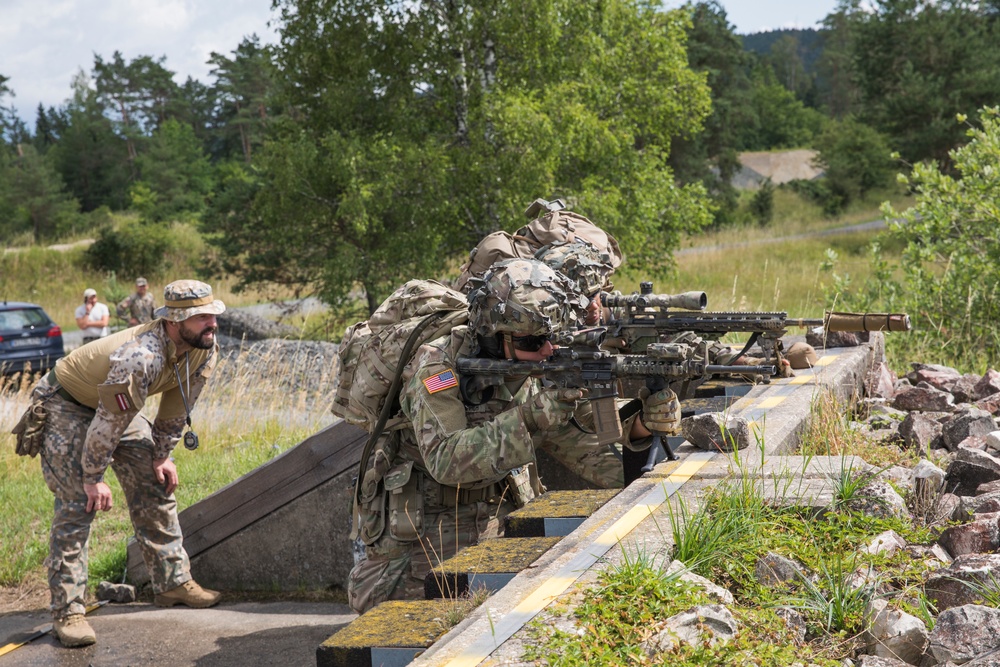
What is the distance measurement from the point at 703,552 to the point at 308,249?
16.8 metres

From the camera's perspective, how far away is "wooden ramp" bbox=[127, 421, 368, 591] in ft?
20.3

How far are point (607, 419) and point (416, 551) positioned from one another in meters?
1.07

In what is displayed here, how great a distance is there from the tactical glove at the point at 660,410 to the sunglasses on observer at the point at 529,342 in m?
0.46

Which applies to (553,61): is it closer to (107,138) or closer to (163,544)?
(163,544)

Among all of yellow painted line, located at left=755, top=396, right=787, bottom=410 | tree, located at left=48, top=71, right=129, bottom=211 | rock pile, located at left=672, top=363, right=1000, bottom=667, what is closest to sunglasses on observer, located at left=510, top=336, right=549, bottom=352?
rock pile, located at left=672, top=363, right=1000, bottom=667

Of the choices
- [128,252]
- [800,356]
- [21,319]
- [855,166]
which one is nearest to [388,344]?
[800,356]

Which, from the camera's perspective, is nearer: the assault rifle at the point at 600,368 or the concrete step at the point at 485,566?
the concrete step at the point at 485,566

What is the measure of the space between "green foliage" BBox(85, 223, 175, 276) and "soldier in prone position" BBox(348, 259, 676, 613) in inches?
1320

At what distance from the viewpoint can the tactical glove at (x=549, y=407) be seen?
3.98 m

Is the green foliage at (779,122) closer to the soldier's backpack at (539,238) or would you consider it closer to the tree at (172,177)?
the tree at (172,177)

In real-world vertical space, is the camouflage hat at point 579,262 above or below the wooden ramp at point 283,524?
above

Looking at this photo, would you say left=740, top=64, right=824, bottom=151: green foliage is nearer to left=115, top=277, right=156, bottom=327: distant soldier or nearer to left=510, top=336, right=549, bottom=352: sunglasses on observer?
left=115, top=277, right=156, bottom=327: distant soldier

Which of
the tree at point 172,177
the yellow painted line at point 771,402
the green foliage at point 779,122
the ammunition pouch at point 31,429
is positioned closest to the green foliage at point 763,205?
the tree at point 172,177

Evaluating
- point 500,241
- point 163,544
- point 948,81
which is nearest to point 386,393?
point 500,241
